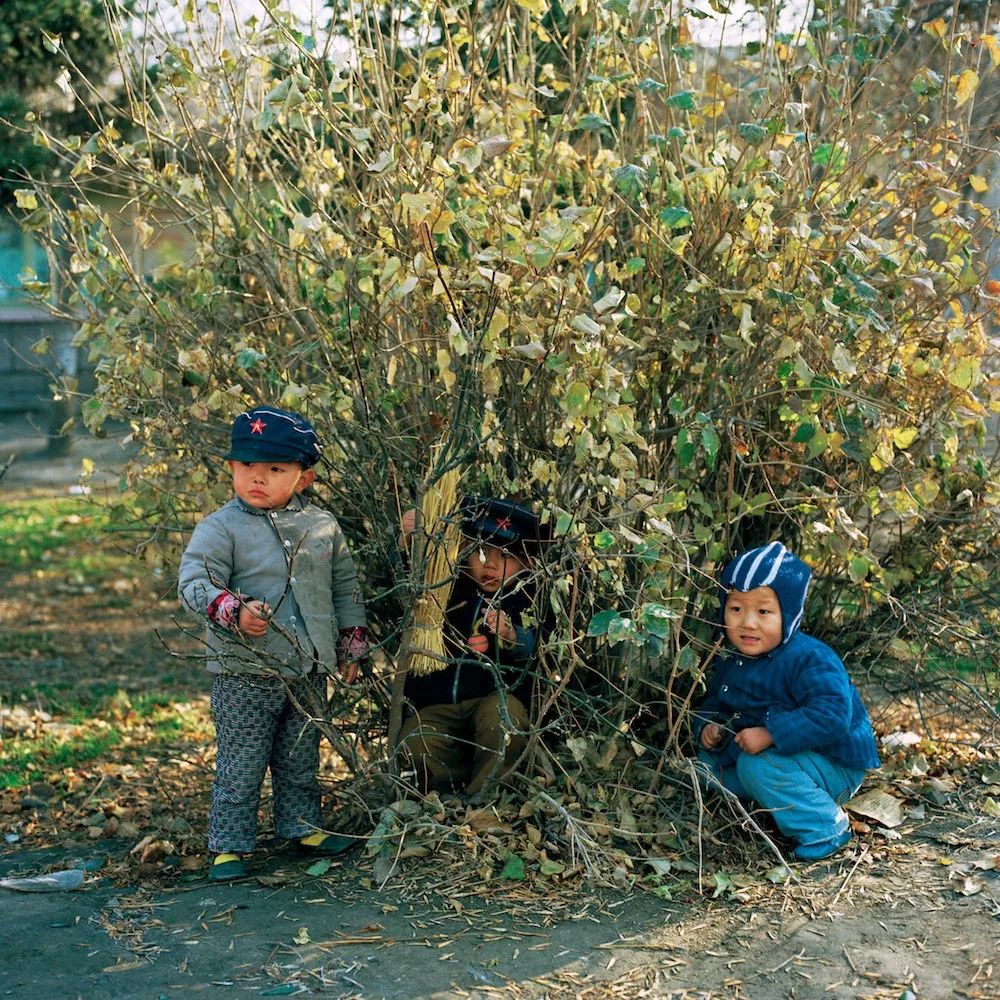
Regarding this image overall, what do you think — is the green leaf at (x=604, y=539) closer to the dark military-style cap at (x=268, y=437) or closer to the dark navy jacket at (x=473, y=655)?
the dark navy jacket at (x=473, y=655)

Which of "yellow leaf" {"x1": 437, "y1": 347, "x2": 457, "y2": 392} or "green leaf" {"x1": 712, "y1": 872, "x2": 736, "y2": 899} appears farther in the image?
"green leaf" {"x1": 712, "y1": 872, "x2": 736, "y2": 899}

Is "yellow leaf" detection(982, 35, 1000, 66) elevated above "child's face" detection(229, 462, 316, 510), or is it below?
above

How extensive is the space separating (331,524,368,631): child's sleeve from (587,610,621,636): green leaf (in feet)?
2.99

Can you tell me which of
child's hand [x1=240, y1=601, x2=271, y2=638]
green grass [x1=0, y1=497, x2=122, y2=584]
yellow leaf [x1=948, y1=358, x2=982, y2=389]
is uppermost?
yellow leaf [x1=948, y1=358, x2=982, y2=389]

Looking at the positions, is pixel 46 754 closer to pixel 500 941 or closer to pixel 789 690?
pixel 500 941

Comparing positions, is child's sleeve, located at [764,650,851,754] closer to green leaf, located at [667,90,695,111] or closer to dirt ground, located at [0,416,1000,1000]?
dirt ground, located at [0,416,1000,1000]

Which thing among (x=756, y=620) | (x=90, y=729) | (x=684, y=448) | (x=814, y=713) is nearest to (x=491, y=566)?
(x=684, y=448)

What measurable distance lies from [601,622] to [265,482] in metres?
1.13

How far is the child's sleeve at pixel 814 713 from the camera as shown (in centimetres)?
390

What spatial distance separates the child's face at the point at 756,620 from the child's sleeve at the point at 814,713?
0.13 meters

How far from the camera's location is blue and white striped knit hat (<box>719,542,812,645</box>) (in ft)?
13.1

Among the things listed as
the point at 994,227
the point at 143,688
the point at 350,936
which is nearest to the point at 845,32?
the point at 994,227

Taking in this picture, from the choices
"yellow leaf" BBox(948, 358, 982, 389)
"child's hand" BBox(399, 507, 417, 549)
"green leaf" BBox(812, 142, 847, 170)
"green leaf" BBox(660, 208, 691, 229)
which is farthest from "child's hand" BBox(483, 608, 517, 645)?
"green leaf" BBox(812, 142, 847, 170)

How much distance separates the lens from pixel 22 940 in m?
3.66
